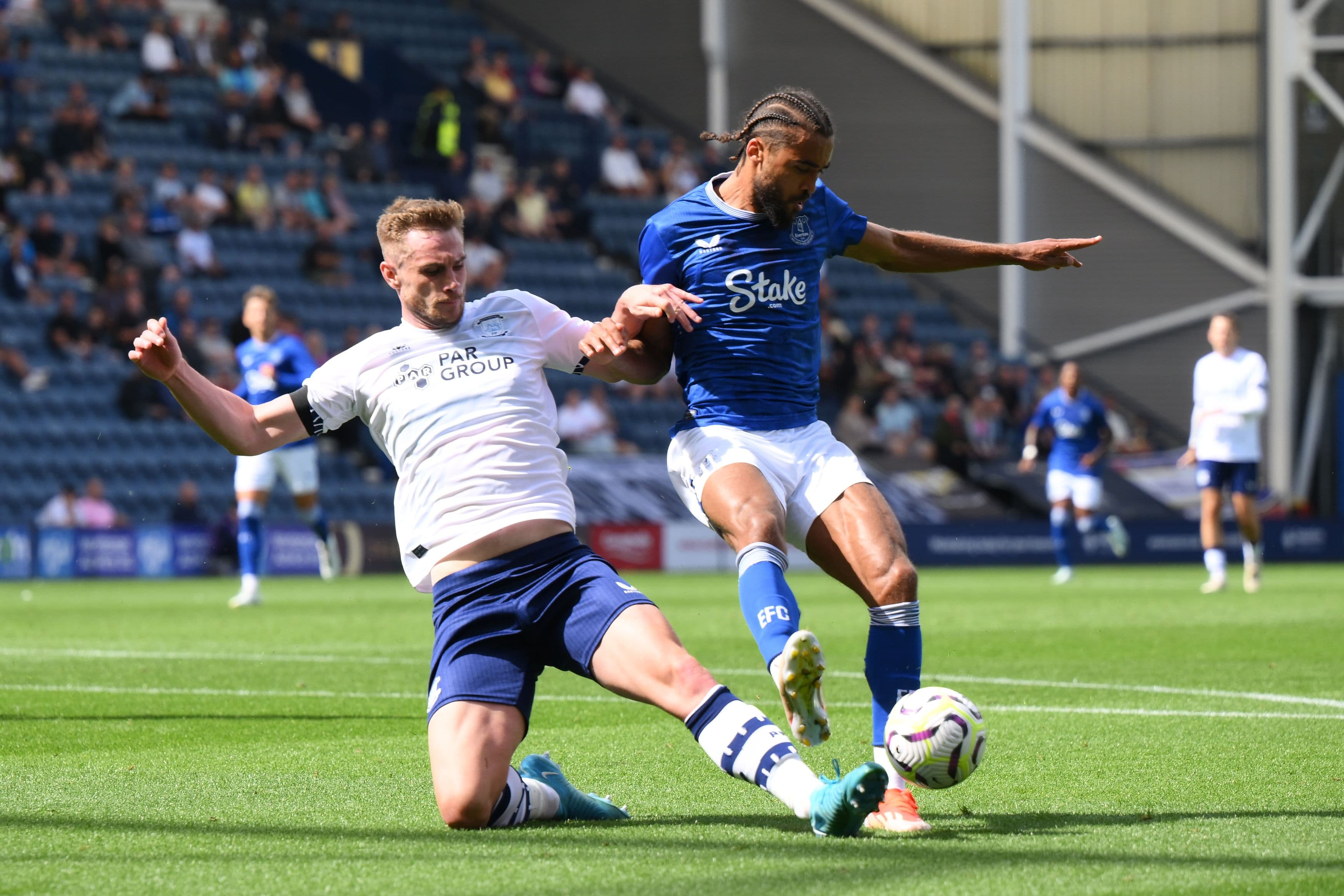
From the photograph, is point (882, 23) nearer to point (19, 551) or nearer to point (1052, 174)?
point (1052, 174)

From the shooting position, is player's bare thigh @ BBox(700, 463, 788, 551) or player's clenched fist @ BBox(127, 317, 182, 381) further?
player's bare thigh @ BBox(700, 463, 788, 551)

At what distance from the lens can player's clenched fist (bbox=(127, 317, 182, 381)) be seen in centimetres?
520

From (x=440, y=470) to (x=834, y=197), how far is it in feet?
5.60

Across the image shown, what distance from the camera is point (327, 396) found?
5.57m

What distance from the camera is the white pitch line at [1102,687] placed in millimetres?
8148

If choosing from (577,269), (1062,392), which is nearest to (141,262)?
(577,269)

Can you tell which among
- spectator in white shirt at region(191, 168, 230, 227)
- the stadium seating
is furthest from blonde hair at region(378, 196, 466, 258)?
spectator in white shirt at region(191, 168, 230, 227)

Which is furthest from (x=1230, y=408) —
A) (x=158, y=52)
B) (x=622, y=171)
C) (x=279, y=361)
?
(x=158, y=52)

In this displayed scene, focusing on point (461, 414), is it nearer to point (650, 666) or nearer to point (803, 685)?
point (650, 666)

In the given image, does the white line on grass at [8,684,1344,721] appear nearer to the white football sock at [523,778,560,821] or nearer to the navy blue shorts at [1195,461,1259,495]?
the white football sock at [523,778,560,821]

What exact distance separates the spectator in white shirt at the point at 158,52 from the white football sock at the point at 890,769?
2451 centimetres

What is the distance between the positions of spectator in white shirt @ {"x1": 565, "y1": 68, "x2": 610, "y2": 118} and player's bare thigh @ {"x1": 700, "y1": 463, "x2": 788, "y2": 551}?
27179mm

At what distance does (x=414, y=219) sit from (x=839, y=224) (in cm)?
147

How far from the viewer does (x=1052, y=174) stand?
32156mm
